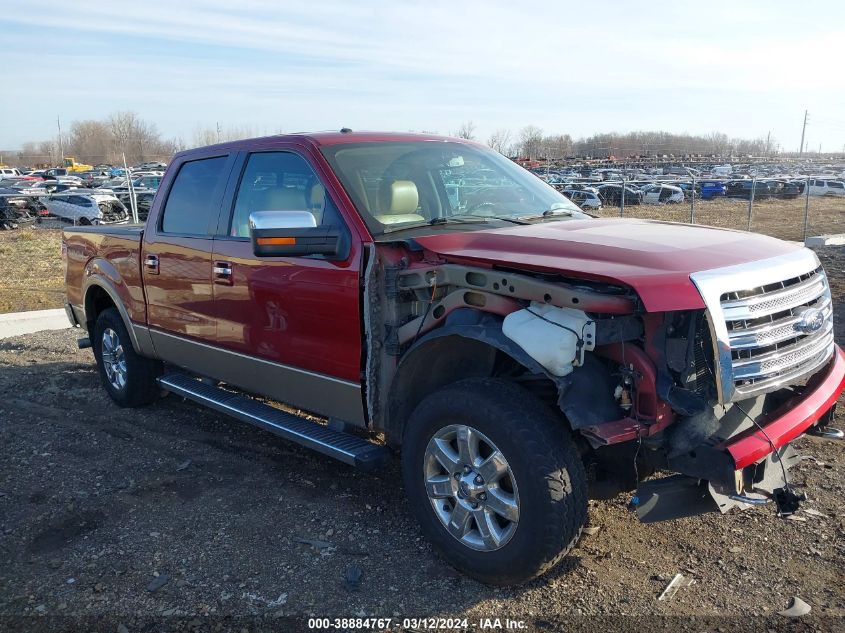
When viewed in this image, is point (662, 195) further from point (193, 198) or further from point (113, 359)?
point (193, 198)

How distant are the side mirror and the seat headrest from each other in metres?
0.37

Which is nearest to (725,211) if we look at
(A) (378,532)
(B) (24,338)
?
(B) (24,338)

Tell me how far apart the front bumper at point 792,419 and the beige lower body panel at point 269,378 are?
6.24 feet

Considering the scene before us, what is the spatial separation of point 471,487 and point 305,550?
106 centimetres

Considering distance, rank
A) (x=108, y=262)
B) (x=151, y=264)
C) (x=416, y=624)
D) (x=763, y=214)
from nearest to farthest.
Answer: (x=416, y=624), (x=151, y=264), (x=108, y=262), (x=763, y=214)

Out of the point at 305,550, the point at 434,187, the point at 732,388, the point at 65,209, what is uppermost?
the point at 434,187

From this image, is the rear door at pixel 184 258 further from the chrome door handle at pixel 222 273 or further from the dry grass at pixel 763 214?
the dry grass at pixel 763 214

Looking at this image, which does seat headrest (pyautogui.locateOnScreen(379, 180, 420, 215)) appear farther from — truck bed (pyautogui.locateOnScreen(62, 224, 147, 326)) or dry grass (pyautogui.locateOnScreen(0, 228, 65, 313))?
dry grass (pyautogui.locateOnScreen(0, 228, 65, 313))

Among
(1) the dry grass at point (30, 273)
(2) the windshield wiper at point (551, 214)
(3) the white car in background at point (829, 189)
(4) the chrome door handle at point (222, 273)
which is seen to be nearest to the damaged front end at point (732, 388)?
(2) the windshield wiper at point (551, 214)

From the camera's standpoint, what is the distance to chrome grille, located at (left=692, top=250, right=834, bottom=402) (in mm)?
2900

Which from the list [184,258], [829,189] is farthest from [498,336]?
[829,189]

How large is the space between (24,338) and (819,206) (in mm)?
33786

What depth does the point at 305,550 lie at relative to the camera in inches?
149

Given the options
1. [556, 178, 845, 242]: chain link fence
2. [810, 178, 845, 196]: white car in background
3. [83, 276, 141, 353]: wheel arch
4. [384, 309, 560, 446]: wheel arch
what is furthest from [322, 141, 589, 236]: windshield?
[810, 178, 845, 196]: white car in background
